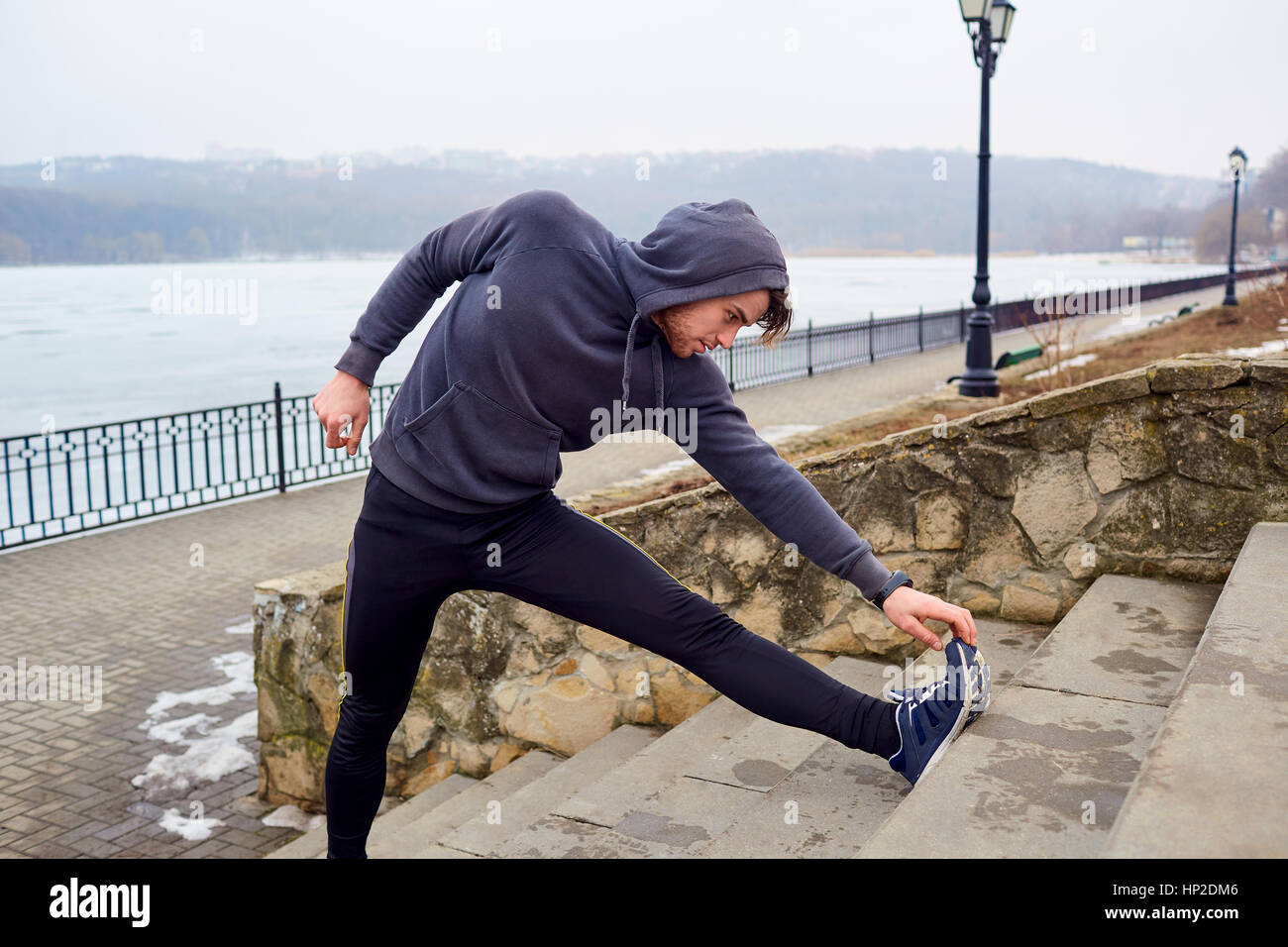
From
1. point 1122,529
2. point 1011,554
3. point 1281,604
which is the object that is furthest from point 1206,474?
point 1281,604

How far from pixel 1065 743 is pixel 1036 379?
31.3 feet

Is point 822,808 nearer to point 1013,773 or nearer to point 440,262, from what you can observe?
point 1013,773

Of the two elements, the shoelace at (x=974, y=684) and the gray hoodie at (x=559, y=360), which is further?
the shoelace at (x=974, y=684)

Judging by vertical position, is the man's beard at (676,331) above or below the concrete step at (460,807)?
above

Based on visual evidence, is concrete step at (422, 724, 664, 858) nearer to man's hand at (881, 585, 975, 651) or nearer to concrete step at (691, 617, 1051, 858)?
concrete step at (691, 617, 1051, 858)

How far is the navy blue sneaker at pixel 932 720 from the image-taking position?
2.60 meters

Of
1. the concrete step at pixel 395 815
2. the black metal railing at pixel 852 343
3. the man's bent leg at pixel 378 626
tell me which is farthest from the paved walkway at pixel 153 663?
the black metal railing at pixel 852 343

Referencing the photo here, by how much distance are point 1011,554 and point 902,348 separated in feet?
72.2

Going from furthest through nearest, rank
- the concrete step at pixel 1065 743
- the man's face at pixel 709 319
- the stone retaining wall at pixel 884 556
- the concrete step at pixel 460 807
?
the stone retaining wall at pixel 884 556
the concrete step at pixel 460 807
the man's face at pixel 709 319
the concrete step at pixel 1065 743

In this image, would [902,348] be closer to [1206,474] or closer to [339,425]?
[1206,474]

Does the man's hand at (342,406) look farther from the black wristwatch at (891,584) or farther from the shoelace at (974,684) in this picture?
the shoelace at (974,684)

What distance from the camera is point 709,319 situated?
2.33 metres

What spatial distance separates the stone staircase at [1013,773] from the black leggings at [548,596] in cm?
32

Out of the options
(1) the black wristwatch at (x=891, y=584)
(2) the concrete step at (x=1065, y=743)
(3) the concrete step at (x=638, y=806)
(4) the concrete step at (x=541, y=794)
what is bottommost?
(4) the concrete step at (x=541, y=794)
